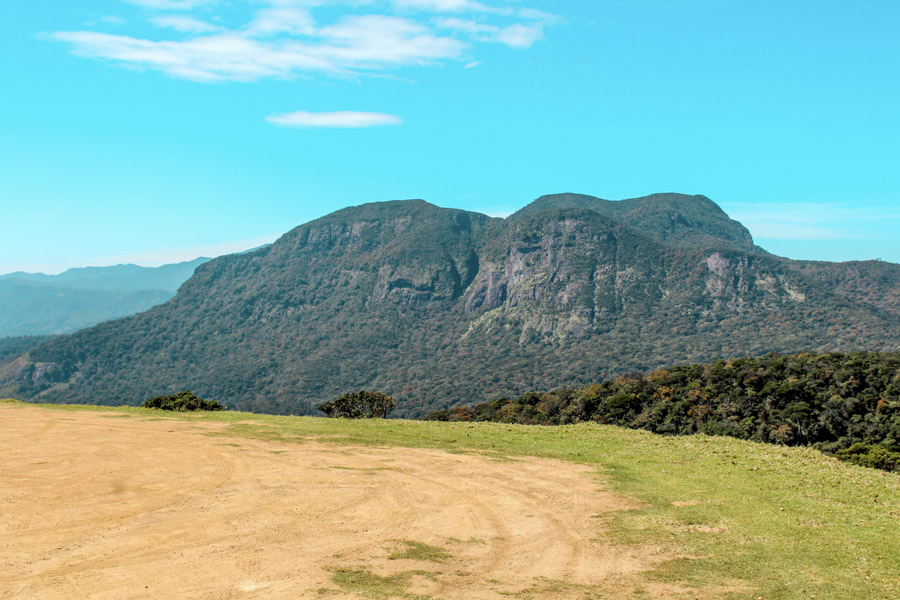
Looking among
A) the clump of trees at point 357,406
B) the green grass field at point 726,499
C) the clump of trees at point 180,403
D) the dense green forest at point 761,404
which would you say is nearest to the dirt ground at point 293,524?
the green grass field at point 726,499

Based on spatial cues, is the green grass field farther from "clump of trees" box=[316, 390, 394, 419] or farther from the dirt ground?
"clump of trees" box=[316, 390, 394, 419]

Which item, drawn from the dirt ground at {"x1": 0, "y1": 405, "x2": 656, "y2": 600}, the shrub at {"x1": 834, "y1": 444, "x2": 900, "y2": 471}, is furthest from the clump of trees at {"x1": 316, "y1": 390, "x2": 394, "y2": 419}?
the shrub at {"x1": 834, "y1": 444, "x2": 900, "y2": 471}

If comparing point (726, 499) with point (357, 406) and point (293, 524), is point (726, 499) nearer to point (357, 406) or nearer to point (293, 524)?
point (293, 524)

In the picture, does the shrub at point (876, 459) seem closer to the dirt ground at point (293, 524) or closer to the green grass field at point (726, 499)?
the green grass field at point (726, 499)

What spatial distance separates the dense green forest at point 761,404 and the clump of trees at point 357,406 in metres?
10.9

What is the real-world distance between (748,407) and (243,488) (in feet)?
127

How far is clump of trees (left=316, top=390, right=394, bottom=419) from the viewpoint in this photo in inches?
1694

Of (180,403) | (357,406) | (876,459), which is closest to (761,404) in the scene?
(876,459)

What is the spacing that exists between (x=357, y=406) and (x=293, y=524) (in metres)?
29.5

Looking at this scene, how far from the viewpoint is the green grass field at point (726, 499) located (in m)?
11.8

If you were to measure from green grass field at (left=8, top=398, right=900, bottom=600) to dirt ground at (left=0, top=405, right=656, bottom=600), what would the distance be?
121 centimetres

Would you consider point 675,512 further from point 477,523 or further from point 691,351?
point 691,351

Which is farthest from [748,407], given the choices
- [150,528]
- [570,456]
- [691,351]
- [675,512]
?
[691,351]

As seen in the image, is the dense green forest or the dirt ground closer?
the dirt ground
